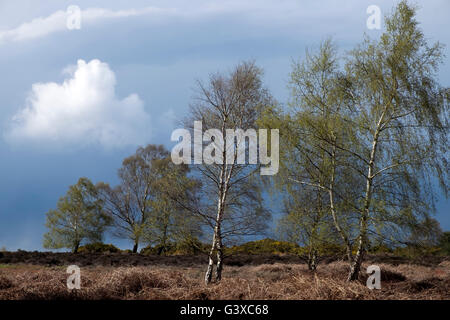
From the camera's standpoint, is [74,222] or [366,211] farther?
[74,222]

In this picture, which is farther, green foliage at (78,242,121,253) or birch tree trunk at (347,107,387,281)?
green foliage at (78,242,121,253)

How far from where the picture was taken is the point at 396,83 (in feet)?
35.0

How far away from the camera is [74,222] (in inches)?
1119

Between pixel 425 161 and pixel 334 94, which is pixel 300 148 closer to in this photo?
pixel 334 94

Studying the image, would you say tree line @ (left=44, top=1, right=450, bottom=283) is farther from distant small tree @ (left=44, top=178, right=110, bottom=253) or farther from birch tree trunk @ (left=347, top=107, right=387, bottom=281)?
distant small tree @ (left=44, top=178, right=110, bottom=253)

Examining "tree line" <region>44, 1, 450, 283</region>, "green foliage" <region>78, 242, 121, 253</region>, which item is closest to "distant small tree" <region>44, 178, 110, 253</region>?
"green foliage" <region>78, 242, 121, 253</region>

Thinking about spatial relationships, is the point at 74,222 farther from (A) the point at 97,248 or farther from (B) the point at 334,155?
(B) the point at 334,155

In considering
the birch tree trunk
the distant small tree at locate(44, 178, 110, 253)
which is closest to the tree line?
the birch tree trunk

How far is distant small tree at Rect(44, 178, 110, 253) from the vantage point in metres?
28.2

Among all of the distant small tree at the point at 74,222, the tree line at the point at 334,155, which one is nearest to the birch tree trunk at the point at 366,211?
the tree line at the point at 334,155

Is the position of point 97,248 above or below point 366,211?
below

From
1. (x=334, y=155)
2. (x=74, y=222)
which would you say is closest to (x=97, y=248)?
(x=74, y=222)

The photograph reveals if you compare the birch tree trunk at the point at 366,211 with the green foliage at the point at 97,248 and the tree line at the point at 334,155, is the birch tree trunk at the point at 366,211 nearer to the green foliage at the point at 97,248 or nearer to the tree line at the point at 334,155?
the tree line at the point at 334,155
